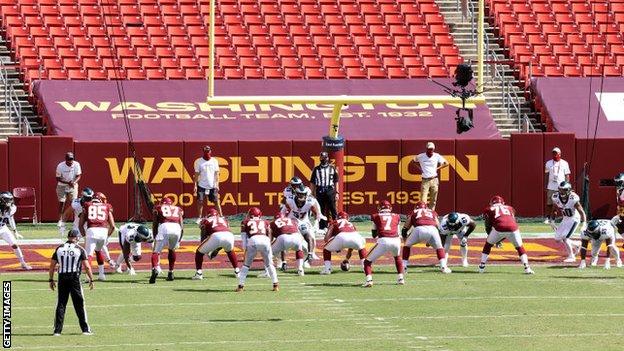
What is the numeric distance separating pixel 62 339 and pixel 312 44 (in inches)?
790

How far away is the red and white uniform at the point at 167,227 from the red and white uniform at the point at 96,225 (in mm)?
816

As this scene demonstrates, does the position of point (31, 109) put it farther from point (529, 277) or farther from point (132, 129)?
point (529, 277)

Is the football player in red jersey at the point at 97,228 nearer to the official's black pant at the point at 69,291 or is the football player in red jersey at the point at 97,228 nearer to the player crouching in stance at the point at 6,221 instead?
the player crouching in stance at the point at 6,221

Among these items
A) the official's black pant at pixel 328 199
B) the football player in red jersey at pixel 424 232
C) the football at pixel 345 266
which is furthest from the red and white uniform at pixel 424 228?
Answer: the official's black pant at pixel 328 199

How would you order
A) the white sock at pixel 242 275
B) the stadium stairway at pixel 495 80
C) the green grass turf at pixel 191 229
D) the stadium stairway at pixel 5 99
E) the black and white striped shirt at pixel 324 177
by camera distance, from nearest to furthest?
the white sock at pixel 242 275 < the black and white striped shirt at pixel 324 177 < the green grass turf at pixel 191 229 < the stadium stairway at pixel 5 99 < the stadium stairway at pixel 495 80

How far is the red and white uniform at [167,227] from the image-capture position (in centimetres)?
2691

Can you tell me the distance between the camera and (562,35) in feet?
138

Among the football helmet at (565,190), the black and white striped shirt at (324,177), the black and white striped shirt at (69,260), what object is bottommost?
the black and white striped shirt at (69,260)

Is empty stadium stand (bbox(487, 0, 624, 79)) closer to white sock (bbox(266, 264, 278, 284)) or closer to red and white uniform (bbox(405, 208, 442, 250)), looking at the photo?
red and white uniform (bbox(405, 208, 442, 250))

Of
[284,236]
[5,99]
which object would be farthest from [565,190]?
[5,99]

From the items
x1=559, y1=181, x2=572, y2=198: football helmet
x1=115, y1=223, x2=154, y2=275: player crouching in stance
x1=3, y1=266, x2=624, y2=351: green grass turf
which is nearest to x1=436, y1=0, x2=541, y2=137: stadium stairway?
x1=559, y1=181, x2=572, y2=198: football helmet

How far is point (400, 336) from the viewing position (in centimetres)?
2164

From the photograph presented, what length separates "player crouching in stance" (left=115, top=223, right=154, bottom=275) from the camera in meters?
27.3

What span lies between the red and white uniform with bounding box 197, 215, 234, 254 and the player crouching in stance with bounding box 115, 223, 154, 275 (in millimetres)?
1149
